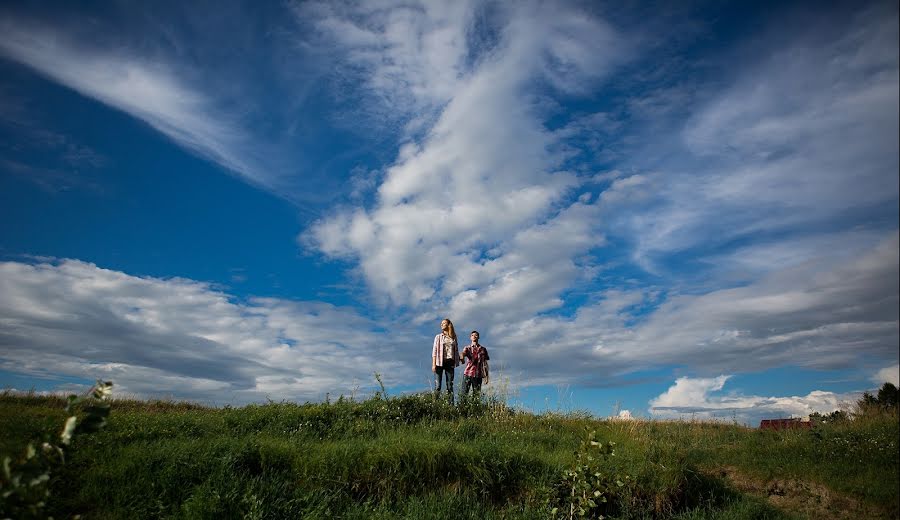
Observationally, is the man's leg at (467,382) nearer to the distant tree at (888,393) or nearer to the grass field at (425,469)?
the grass field at (425,469)

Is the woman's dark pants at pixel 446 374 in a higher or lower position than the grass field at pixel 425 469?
higher

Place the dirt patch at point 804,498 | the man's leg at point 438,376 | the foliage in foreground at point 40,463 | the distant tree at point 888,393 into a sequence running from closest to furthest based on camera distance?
the foliage in foreground at point 40,463
the dirt patch at point 804,498
the man's leg at point 438,376
the distant tree at point 888,393

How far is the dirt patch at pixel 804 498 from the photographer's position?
35.9 feet

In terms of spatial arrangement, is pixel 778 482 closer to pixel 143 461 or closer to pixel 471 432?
pixel 471 432

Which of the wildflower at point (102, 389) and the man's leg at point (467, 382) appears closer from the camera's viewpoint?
the wildflower at point (102, 389)

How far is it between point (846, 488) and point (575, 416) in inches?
250

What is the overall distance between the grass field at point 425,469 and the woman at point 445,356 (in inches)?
105

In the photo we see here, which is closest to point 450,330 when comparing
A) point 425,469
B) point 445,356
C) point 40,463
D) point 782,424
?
point 445,356

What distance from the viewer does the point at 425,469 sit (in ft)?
30.4

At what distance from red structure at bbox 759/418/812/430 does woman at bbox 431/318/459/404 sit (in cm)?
1062

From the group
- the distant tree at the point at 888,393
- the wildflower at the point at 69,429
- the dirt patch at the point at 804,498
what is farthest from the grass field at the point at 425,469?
the distant tree at the point at 888,393

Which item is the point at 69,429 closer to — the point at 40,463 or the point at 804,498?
the point at 40,463

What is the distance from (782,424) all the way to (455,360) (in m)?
11.5

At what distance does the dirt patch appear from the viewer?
1093 centimetres
